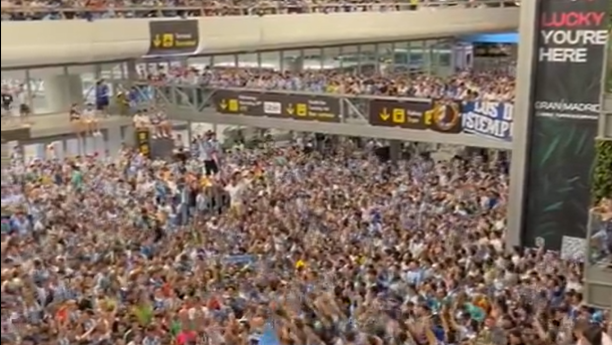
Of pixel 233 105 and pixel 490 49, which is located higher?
pixel 233 105

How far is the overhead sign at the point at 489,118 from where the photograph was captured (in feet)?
34.6

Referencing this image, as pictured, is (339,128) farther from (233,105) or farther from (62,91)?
(62,91)

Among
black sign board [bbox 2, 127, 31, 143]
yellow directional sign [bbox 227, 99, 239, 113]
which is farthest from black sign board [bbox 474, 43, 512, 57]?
black sign board [bbox 2, 127, 31, 143]

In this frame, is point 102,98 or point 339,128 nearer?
point 102,98

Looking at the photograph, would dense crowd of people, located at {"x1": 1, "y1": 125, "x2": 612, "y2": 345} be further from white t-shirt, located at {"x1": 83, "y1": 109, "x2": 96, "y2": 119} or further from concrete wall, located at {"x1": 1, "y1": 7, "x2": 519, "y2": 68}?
concrete wall, located at {"x1": 1, "y1": 7, "x2": 519, "y2": 68}

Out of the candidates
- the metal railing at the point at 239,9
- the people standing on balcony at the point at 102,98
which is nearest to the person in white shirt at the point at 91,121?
the people standing on balcony at the point at 102,98

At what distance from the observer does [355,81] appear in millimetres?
12852

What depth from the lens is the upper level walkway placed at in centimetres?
444

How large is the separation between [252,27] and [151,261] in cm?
513

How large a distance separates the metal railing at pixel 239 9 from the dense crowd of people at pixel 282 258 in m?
1.04

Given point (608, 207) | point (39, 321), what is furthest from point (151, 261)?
point (608, 207)

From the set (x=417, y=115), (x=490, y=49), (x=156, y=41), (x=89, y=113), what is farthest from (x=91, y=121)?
(x=490, y=49)

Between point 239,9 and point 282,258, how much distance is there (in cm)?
464

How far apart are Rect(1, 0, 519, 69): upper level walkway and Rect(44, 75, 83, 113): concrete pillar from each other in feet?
0.90
